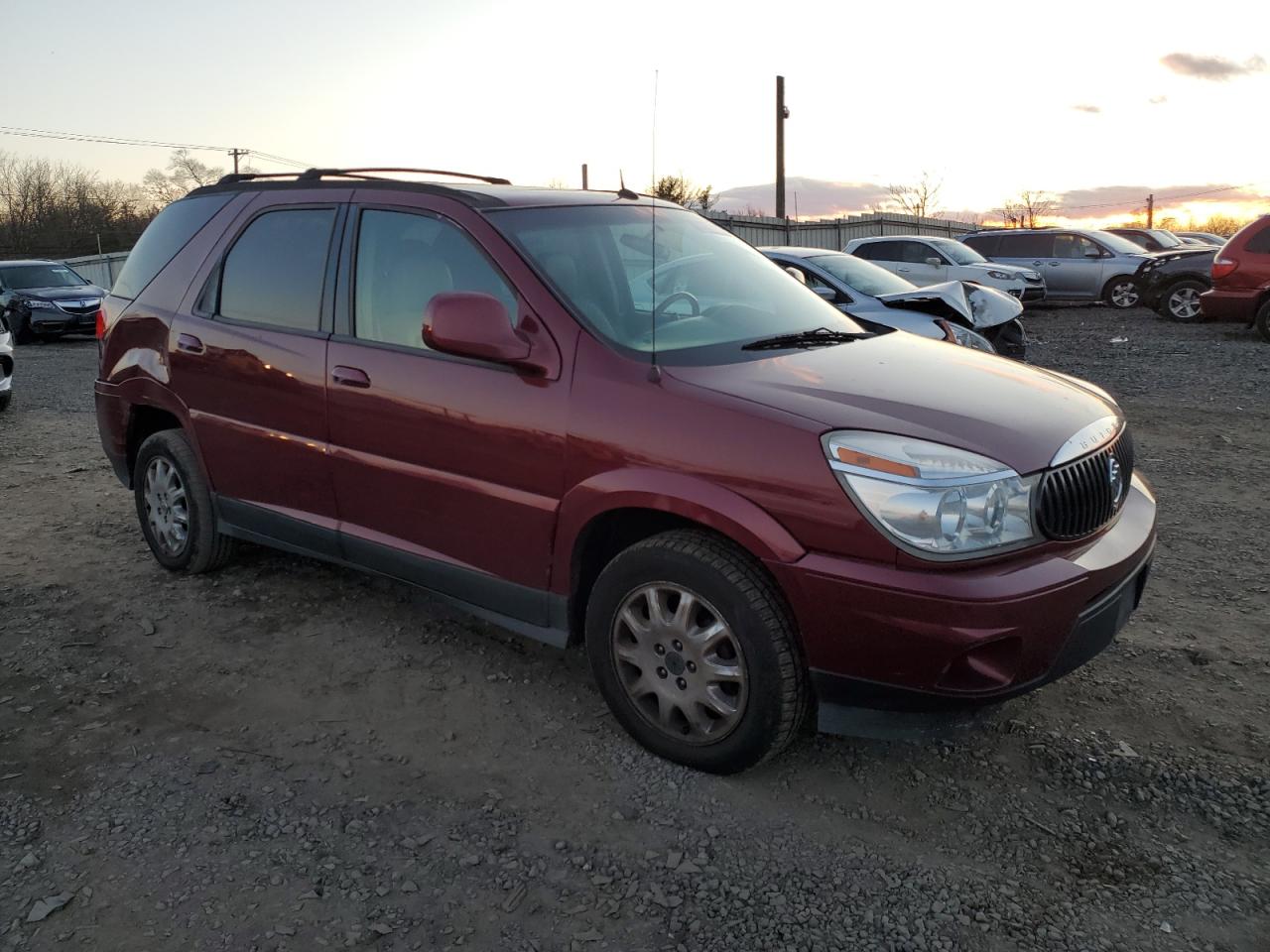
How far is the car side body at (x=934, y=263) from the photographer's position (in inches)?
677

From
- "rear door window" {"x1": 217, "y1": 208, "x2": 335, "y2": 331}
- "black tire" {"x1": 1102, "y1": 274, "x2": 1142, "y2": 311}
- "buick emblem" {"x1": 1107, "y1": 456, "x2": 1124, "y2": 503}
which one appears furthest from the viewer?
"black tire" {"x1": 1102, "y1": 274, "x2": 1142, "y2": 311}

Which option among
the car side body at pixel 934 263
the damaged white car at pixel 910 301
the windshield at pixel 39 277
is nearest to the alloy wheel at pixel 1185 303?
the car side body at pixel 934 263

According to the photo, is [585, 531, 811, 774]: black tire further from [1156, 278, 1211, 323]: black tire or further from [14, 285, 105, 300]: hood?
[14, 285, 105, 300]: hood

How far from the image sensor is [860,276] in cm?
1010

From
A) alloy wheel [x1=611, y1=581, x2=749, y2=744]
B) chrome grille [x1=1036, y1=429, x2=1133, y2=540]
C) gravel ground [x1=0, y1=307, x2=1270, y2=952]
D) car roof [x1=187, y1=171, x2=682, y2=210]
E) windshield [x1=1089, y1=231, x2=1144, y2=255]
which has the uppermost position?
windshield [x1=1089, y1=231, x2=1144, y2=255]

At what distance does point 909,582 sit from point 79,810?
2500 mm

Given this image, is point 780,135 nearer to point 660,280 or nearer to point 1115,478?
point 660,280

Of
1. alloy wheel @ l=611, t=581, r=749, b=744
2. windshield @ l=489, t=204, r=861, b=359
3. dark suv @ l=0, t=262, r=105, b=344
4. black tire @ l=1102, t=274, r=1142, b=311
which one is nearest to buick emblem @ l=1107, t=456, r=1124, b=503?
windshield @ l=489, t=204, r=861, b=359

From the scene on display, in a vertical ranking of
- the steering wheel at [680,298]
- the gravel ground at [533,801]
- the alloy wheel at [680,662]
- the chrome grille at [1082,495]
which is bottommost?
the gravel ground at [533,801]

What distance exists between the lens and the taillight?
1377cm

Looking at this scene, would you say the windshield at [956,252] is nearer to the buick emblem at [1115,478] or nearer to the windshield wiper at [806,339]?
the windshield wiper at [806,339]

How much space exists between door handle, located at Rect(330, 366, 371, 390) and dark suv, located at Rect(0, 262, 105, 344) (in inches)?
651

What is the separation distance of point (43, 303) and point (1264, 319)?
19.6 m

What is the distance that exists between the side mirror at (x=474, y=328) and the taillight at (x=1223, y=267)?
45.0 ft
